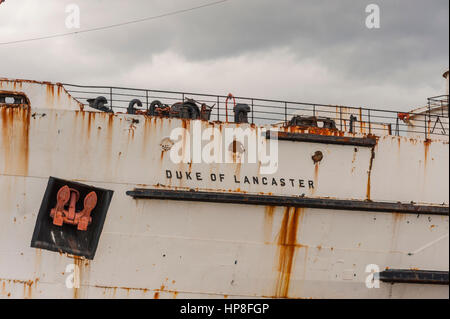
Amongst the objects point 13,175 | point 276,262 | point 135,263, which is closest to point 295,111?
point 276,262

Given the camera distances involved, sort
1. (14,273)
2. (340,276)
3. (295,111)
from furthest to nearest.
A: (295,111), (340,276), (14,273)

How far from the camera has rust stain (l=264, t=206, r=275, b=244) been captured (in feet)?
27.6

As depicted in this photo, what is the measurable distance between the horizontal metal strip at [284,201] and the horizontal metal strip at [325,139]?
3.25 ft

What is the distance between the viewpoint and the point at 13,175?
A: 26.5ft

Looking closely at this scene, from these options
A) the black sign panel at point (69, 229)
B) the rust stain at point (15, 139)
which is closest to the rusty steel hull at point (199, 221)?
the rust stain at point (15, 139)

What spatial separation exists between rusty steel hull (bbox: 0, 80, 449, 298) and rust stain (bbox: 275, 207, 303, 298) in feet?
0.06

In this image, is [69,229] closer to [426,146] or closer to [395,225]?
[395,225]

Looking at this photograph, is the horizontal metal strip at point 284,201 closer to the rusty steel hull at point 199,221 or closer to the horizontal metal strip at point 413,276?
the rusty steel hull at point 199,221

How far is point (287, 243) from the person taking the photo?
27.7 feet

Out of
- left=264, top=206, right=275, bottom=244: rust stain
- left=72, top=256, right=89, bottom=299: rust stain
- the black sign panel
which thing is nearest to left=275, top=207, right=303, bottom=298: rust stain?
left=264, top=206, right=275, bottom=244: rust stain
